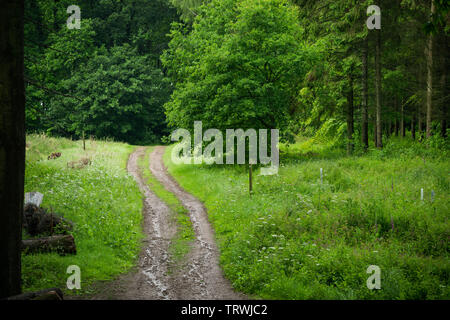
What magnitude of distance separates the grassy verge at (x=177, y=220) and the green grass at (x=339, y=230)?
115 centimetres

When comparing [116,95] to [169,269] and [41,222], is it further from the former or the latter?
[169,269]

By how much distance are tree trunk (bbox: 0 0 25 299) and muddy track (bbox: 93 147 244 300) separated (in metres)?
2.37

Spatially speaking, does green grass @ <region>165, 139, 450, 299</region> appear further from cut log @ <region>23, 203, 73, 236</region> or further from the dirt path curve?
cut log @ <region>23, 203, 73, 236</region>

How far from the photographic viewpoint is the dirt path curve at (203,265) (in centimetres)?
871

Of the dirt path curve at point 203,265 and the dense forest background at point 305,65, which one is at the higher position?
the dense forest background at point 305,65

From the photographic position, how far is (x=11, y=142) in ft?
21.1

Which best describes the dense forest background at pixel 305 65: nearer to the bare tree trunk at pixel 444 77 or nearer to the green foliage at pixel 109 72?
the bare tree trunk at pixel 444 77

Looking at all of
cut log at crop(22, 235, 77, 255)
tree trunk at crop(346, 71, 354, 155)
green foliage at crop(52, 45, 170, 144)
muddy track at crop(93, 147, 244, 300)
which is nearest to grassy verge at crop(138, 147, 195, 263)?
muddy track at crop(93, 147, 244, 300)

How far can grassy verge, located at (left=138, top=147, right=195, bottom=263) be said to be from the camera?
12002 mm

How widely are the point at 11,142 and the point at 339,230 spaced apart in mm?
8711

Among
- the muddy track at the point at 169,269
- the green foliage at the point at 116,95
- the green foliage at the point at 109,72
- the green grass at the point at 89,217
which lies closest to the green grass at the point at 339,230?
the muddy track at the point at 169,269

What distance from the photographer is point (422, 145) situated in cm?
2095
